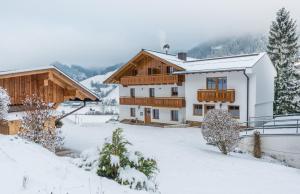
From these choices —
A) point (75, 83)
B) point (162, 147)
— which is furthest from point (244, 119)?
point (75, 83)

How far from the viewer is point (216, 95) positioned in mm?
29359

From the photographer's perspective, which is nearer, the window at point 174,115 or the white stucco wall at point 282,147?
the white stucco wall at point 282,147

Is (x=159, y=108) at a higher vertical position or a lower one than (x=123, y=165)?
higher

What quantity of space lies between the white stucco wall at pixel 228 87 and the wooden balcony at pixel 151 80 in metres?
1.16

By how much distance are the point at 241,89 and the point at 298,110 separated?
9669 mm

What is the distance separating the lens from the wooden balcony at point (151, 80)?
108 feet

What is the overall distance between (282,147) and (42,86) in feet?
57.1

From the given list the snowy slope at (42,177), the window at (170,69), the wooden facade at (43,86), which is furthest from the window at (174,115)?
the snowy slope at (42,177)

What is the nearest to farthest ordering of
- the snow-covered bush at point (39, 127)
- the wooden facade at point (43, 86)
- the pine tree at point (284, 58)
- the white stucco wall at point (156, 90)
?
1. the snow-covered bush at point (39, 127)
2. the wooden facade at point (43, 86)
3. the pine tree at point (284, 58)
4. the white stucco wall at point (156, 90)

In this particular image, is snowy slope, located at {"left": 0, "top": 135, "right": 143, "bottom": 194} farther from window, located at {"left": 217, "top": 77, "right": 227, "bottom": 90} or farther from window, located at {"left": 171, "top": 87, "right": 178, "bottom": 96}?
window, located at {"left": 171, "top": 87, "right": 178, "bottom": 96}

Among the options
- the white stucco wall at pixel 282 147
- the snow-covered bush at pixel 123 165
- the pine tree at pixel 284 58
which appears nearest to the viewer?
the snow-covered bush at pixel 123 165

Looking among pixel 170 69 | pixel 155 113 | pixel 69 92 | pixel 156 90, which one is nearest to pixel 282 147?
pixel 69 92

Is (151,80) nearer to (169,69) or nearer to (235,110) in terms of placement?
(169,69)

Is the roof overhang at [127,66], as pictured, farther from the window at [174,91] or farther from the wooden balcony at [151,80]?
the window at [174,91]
